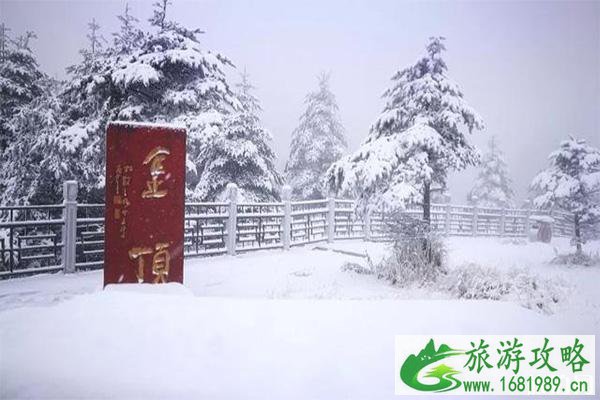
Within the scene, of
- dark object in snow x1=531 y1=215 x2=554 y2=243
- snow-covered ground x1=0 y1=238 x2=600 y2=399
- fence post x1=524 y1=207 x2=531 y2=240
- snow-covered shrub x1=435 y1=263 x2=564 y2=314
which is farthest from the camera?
fence post x1=524 y1=207 x2=531 y2=240

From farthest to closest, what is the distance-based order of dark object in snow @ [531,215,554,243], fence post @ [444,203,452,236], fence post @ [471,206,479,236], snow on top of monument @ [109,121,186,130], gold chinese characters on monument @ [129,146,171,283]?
fence post @ [471,206,479,236]
fence post @ [444,203,452,236]
dark object in snow @ [531,215,554,243]
gold chinese characters on monument @ [129,146,171,283]
snow on top of monument @ [109,121,186,130]

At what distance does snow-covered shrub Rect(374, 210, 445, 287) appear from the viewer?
24.6 ft

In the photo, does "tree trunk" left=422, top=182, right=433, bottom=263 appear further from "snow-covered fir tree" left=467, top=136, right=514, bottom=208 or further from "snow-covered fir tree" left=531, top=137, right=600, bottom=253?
"snow-covered fir tree" left=467, top=136, right=514, bottom=208

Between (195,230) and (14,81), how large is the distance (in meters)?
8.51

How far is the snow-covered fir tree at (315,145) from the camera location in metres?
21.4

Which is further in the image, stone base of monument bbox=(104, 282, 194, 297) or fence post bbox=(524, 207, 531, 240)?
fence post bbox=(524, 207, 531, 240)

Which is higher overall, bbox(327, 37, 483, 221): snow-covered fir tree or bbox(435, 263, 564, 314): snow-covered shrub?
bbox(327, 37, 483, 221): snow-covered fir tree

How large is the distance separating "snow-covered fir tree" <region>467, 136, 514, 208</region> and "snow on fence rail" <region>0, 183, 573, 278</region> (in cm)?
1292

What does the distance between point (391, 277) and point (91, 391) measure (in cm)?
581

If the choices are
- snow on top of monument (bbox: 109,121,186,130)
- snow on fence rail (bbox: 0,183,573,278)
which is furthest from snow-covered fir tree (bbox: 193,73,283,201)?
snow on top of monument (bbox: 109,121,186,130)
